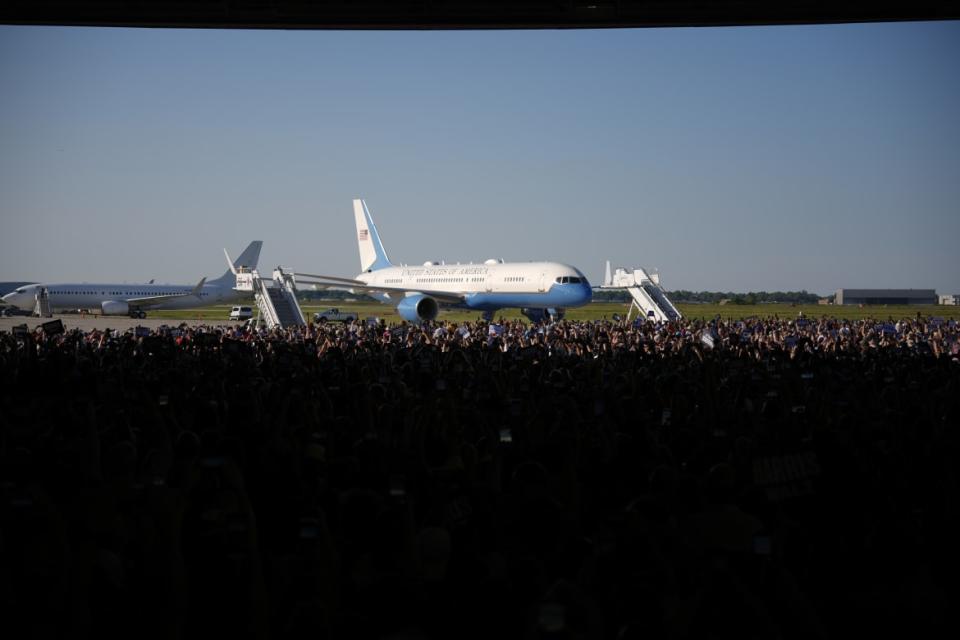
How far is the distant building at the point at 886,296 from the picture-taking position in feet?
497

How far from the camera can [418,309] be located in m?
48.7

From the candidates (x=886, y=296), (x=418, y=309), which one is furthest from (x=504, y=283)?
(x=886, y=296)

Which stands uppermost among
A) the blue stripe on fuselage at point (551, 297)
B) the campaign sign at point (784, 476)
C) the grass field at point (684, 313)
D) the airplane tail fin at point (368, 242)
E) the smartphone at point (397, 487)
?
the airplane tail fin at point (368, 242)

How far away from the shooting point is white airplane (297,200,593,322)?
48.0 metres

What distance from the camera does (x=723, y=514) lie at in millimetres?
4633

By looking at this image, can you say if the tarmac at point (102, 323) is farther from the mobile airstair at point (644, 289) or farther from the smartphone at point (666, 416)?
the smartphone at point (666, 416)

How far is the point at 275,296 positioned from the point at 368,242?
23.2 m

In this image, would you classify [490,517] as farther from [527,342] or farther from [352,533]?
[527,342]

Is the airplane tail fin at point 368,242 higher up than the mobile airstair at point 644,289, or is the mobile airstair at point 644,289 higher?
the airplane tail fin at point 368,242

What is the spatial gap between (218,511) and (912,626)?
141 inches

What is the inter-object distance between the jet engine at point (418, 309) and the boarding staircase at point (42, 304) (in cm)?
2976

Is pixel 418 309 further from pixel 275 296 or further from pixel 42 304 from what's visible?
pixel 42 304

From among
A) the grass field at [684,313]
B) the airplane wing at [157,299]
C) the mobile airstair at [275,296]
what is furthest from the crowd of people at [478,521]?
the airplane wing at [157,299]

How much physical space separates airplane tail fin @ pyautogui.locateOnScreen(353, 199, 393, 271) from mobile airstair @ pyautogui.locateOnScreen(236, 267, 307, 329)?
61.8 ft
